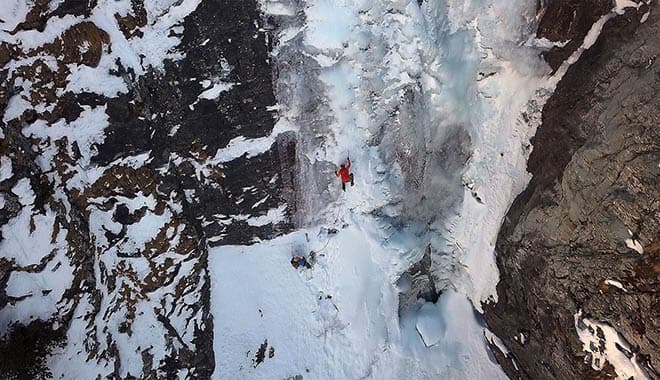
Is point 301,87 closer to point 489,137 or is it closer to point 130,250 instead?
point 489,137

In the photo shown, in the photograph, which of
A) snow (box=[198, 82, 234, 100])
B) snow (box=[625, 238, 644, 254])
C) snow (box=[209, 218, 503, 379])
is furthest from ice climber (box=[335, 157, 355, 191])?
snow (box=[625, 238, 644, 254])

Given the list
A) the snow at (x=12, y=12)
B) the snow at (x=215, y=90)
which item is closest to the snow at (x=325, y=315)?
the snow at (x=215, y=90)

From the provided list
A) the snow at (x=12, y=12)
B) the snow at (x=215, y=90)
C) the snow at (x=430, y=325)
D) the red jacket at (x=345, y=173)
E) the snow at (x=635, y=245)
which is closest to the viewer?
the snow at (x=635, y=245)

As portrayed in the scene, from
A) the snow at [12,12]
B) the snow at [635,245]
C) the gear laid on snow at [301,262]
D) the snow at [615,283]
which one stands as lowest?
the snow at [615,283]

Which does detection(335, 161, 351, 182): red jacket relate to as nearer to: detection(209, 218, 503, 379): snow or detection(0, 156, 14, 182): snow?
detection(209, 218, 503, 379): snow

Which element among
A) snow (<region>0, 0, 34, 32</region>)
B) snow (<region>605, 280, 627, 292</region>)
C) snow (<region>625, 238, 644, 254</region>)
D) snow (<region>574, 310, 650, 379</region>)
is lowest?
snow (<region>574, 310, 650, 379</region>)

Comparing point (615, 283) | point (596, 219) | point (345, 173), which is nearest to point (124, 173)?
point (345, 173)

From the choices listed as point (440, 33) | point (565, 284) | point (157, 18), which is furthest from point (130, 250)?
point (565, 284)

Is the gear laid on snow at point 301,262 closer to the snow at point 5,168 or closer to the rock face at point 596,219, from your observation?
the rock face at point 596,219
